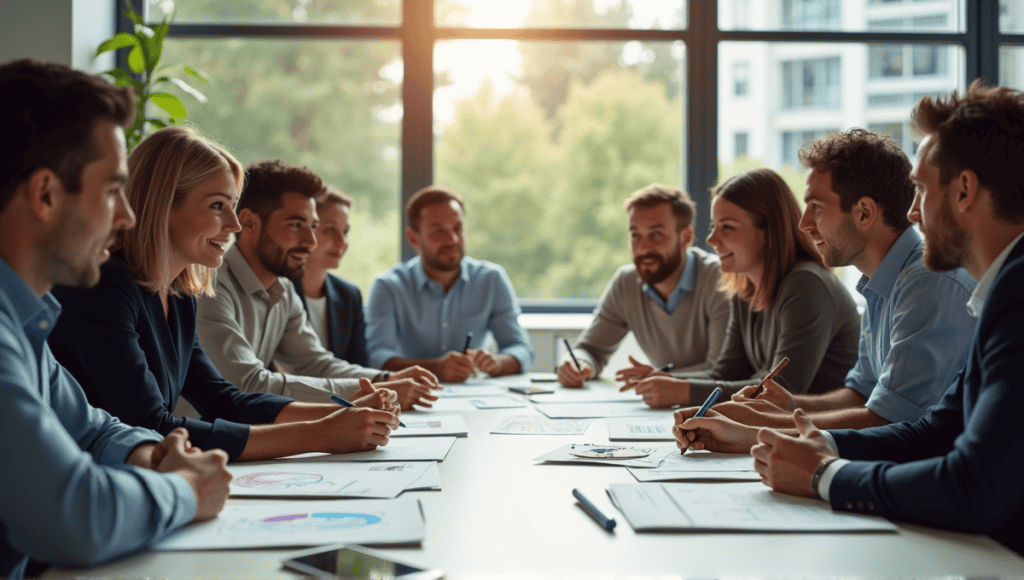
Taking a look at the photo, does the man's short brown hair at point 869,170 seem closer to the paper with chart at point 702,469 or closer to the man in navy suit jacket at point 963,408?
the man in navy suit jacket at point 963,408

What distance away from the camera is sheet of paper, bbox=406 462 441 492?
1374 mm

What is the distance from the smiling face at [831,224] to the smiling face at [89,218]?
1.83 metres

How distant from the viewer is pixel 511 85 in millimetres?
5371

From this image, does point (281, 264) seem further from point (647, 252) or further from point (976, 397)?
point (976, 397)

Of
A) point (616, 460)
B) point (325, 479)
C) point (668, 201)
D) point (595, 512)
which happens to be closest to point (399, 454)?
point (325, 479)

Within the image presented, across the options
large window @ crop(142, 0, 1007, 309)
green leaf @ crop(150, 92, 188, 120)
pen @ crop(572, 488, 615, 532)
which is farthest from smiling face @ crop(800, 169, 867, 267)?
green leaf @ crop(150, 92, 188, 120)

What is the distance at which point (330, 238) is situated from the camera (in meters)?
3.43

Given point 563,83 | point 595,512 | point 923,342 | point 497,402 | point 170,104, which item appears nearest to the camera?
point 595,512

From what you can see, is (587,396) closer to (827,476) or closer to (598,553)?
(827,476)

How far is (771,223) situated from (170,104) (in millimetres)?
2869

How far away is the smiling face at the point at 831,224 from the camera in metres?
2.19

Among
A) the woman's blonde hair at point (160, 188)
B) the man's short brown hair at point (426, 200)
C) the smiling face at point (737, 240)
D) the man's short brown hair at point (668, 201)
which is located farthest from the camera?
the man's short brown hair at point (426, 200)

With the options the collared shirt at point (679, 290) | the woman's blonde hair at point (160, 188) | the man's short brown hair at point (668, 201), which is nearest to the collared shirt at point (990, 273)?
the woman's blonde hair at point (160, 188)

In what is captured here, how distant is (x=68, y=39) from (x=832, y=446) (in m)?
4.21
